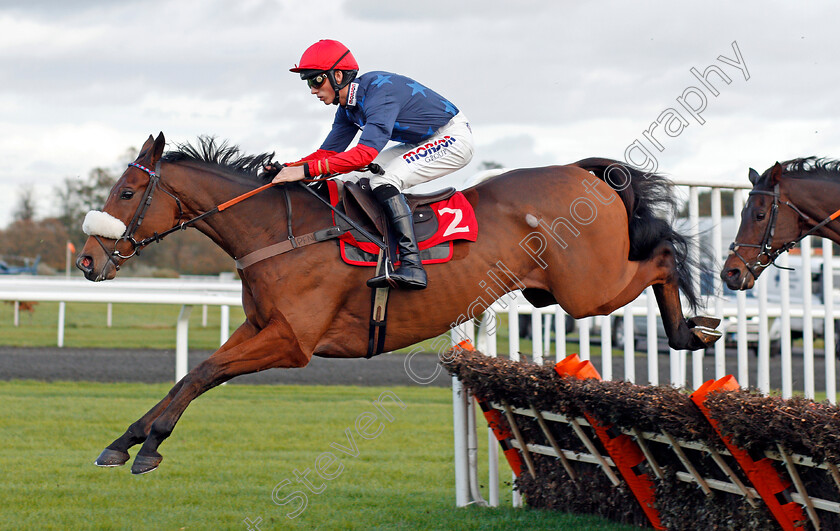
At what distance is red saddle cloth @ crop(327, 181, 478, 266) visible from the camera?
4.05 metres

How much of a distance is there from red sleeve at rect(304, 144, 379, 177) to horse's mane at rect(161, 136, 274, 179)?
40 centimetres

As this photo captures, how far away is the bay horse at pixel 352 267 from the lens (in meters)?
3.88

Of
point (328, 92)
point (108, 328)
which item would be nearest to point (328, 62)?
point (328, 92)

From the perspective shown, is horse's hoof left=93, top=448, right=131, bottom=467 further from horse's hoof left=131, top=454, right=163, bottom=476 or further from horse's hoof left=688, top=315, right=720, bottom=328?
horse's hoof left=688, top=315, right=720, bottom=328

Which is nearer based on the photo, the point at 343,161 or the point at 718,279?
the point at 343,161

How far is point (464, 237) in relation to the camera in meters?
4.18

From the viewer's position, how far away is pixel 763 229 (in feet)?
15.7

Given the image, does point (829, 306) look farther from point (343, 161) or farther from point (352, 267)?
point (343, 161)

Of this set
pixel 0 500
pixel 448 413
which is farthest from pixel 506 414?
pixel 448 413

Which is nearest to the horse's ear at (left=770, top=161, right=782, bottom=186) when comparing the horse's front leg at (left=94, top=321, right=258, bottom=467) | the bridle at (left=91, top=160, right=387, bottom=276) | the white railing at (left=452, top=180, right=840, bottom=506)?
the white railing at (left=452, top=180, right=840, bottom=506)

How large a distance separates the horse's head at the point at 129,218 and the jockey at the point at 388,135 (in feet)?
1.75

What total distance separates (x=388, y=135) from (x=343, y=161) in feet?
0.81

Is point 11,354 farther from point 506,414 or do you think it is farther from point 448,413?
point 506,414

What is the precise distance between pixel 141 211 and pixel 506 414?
2338 mm
